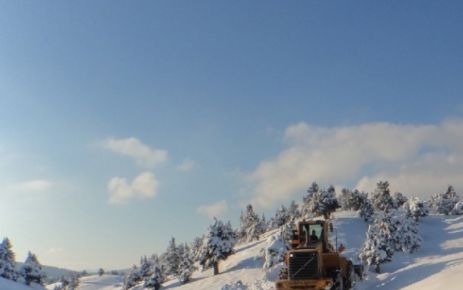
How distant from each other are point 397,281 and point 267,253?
4289 centimetres

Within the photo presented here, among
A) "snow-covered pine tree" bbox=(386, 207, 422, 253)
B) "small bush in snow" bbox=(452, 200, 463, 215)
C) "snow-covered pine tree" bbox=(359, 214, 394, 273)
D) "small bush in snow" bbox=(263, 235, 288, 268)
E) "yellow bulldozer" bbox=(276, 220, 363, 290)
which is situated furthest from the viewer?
"small bush in snow" bbox=(452, 200, 463, 215)

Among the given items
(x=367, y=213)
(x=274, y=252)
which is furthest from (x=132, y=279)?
(x=367, y=213)

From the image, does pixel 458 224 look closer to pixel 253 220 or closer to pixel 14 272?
pixel 253 220

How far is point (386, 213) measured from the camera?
78.5 metres

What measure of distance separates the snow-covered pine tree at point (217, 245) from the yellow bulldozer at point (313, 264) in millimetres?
50757

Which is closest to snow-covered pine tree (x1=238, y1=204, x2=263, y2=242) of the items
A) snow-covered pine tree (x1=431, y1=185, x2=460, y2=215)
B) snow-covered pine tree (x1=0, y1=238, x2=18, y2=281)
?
snow-covered pine tree (x1=431, y1=185, x2=460, y2=215)

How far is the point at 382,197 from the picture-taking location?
115 metres

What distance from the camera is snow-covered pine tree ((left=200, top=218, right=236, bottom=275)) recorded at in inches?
3113

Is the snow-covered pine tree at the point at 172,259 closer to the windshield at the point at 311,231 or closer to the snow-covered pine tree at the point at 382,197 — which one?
the snow-covered pine tree at the point at 382,197

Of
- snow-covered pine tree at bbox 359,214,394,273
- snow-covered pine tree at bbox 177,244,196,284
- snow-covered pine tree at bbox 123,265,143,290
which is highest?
snow-covered pine tree at bbox 359,214,394,273

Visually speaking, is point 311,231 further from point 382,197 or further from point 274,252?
point 382,197

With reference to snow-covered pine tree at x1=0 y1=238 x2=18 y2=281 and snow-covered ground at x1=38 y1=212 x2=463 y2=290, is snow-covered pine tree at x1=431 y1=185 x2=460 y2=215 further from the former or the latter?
snow-covered pine tree at x1=0 y1=238 x2=18 y2=281

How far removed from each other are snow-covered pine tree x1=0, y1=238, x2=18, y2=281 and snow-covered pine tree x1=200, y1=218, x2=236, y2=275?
28.1m

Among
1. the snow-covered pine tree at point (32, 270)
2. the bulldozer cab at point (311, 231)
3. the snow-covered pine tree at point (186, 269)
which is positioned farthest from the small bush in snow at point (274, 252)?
the bulldozer cab at point (311, 231)
